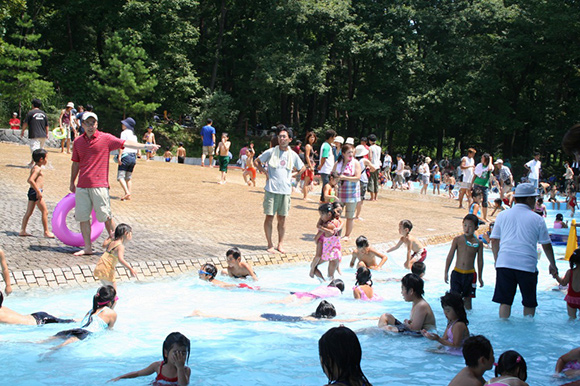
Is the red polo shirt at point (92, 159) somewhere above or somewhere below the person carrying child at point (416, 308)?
above

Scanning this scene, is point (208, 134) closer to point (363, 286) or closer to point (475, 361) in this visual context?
point (363, 286)

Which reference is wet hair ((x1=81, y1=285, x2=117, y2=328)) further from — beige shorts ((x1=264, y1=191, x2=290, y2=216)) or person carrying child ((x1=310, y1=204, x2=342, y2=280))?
beige shorts ((x1=264, y1=191, x2=290, y2=216))

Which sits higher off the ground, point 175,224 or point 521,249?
point 521,249

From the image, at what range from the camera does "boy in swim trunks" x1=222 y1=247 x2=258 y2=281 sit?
866 cm

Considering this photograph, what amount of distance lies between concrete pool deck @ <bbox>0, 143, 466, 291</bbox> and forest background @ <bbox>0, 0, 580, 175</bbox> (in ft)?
62.8

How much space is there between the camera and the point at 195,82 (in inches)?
1551

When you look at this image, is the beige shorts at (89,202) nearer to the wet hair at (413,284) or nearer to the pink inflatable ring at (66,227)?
the pink inflatable ring at (66,227)

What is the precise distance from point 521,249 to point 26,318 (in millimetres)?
5693

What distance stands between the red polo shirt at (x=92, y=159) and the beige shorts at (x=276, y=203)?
9.13ft

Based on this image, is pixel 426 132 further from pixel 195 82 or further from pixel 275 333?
pixel 275 333

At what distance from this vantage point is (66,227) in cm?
890

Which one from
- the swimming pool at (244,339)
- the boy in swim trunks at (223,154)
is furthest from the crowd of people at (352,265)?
the boy in swim trunks at (223,154)

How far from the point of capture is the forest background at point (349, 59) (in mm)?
37500

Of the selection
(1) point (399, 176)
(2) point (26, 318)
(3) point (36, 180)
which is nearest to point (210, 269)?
(2) point (26, 318)
